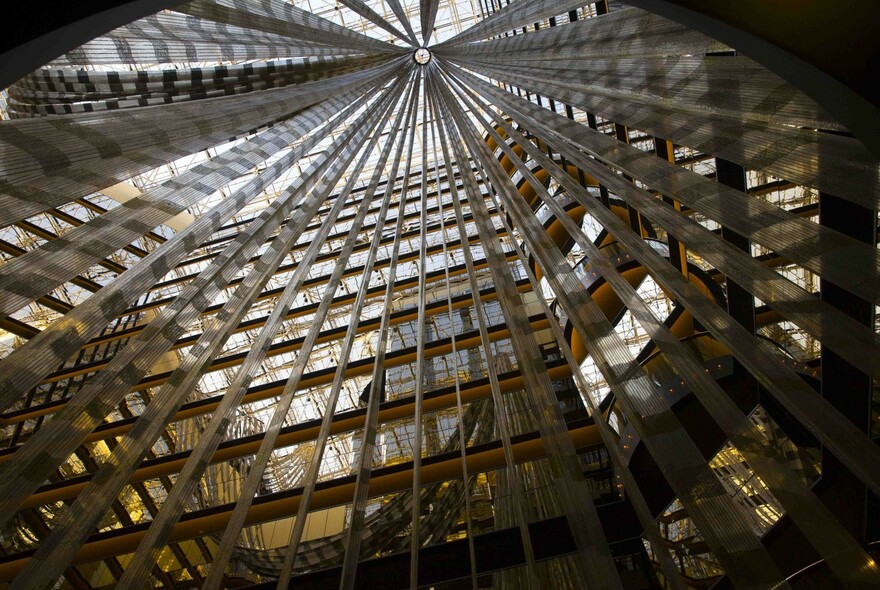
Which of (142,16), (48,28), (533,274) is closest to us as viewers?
(48,28)

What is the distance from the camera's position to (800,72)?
3.64 ft

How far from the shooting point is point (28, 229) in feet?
37.6

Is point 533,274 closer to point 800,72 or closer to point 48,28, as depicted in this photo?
point 800,72

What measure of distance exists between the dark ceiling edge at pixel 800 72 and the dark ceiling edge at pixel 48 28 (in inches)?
40.3

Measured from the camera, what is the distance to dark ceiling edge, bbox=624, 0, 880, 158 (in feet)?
3.53

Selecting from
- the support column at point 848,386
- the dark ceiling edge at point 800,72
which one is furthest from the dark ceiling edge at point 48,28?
the support column at point 848,386

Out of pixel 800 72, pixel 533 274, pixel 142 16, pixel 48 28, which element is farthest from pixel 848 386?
pixel 48 28

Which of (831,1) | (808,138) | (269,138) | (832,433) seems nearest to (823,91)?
(831,1)

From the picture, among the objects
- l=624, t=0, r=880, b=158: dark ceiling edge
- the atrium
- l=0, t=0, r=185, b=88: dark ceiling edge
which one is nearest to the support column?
the atrium

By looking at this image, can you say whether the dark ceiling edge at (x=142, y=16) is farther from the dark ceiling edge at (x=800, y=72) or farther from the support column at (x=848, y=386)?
the support column at (x=848, y=386)

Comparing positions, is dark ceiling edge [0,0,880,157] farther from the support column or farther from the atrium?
the support column

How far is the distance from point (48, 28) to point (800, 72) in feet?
4.47

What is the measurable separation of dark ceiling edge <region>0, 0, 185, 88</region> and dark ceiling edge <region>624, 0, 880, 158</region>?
102 cm

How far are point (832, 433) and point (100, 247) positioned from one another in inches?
85.6
